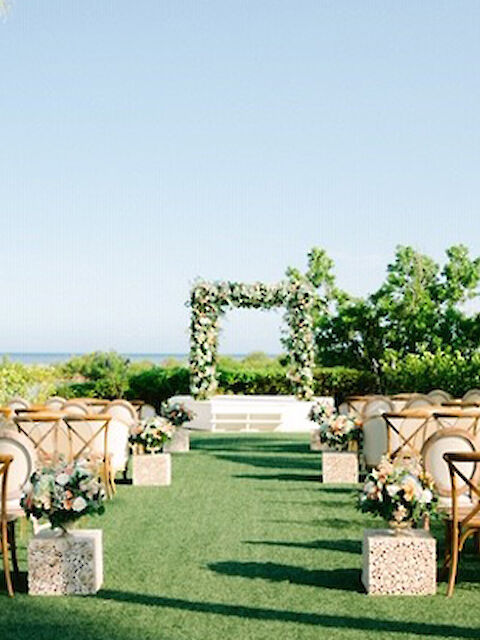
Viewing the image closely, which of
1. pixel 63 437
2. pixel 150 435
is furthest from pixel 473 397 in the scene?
pixel 63 437

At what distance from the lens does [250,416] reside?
19.3 m

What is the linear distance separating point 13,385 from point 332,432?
8.17 meters

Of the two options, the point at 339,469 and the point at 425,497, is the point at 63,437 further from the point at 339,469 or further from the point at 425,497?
the point at 425,497

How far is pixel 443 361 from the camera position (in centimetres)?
1870

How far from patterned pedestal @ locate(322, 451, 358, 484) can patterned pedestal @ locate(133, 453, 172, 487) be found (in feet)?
5.60

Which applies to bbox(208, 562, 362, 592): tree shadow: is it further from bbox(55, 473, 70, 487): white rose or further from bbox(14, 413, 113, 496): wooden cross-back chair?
bbox(14, 413, 113, 496): wooden cross-back chair

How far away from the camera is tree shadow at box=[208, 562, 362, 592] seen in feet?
20.5

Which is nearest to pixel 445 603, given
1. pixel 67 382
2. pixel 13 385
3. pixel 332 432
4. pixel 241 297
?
pixel 332 432

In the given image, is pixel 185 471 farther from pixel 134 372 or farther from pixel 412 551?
pixel 134 372

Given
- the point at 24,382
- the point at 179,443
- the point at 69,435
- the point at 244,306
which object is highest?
the point at 244,306

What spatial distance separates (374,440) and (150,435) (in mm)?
2428

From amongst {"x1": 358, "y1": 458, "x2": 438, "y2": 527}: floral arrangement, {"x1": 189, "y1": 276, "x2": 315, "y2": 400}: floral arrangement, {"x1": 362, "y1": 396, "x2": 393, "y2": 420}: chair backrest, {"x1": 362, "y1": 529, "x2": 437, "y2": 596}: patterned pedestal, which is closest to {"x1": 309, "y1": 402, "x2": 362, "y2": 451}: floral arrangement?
{"x1": 362, "y1": 396, "x2": 393, "y2": 420}: chair backrest

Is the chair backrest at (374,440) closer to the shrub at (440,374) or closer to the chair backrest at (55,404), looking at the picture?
the chair backrest at (55,404)

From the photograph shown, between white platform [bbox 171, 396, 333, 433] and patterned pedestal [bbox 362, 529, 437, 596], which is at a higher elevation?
white platform [bbox 171, 396, 333, 433]
